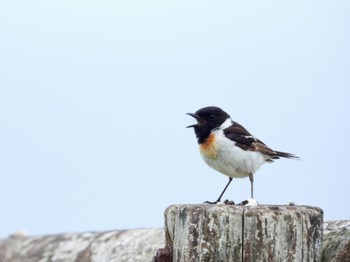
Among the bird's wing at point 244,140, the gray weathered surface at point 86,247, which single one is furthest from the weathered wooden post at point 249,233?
the bird's wing at point 244,140

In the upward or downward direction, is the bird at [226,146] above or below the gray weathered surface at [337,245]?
above

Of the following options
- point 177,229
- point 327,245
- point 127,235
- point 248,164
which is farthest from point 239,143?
point 177,229

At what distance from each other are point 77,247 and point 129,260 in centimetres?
59

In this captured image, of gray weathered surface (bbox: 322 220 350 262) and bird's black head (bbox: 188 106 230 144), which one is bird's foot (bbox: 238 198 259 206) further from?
bird's black head (bbox: 188 106 230 144)

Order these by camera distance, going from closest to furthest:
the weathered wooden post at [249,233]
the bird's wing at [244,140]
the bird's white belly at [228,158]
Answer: the weathered wooden post at [249,233] < the bird's white belly at [228,158] < the bird's wing at [244,140]

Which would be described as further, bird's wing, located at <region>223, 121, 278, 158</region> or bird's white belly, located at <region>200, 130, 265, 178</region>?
bird's wing, located at <region>223, 121, 278, 158</region>

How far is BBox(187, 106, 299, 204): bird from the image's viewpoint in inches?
293

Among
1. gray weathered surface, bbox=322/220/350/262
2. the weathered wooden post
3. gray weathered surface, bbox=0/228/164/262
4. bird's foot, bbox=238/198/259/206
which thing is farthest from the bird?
the weathered wooden post

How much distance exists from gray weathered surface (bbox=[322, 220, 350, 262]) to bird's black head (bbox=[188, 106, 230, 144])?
266 centimetres

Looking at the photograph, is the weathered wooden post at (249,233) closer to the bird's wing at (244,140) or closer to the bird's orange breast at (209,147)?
the bird's orange breast at (209,147)

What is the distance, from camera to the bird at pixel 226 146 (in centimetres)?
744

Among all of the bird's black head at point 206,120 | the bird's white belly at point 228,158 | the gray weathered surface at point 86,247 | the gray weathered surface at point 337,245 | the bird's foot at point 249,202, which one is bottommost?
the gray weathered surface at point 86,247

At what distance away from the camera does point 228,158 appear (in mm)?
7426

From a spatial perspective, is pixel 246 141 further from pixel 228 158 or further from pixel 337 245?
pixel 337 245
